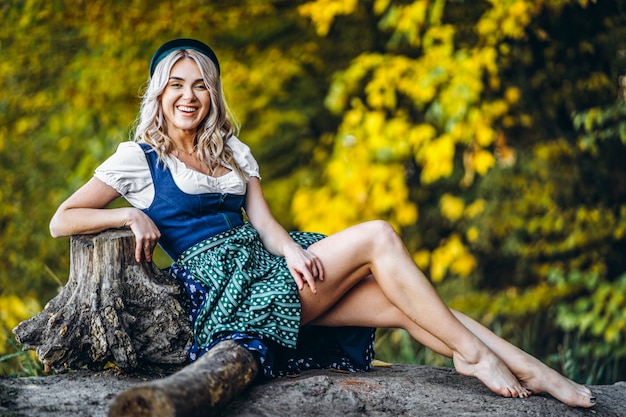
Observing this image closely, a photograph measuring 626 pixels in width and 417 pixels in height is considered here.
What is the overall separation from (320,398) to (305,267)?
18.7 inches

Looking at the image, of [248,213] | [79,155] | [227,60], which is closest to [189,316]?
[248,213]

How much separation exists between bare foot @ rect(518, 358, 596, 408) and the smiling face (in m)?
1.57

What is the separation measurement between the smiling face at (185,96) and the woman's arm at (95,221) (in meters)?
0.42

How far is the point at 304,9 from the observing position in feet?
16.2

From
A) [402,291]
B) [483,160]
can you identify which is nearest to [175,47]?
[402,291]

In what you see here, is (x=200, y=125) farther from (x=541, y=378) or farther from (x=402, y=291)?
(x=541, y=378)

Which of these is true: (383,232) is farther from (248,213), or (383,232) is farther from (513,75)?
(513,75)

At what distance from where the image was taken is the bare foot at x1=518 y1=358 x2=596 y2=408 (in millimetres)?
2807

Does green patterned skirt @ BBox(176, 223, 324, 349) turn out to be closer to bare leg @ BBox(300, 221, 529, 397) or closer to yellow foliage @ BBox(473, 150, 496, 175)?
bare leg @ BBox(300, 221, 529, 397)

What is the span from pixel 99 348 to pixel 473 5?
12.2 ft

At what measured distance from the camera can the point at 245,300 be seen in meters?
2.74

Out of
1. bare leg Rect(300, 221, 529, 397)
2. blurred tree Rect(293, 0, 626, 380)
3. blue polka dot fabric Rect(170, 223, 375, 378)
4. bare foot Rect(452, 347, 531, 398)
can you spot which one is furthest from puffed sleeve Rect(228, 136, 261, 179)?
blurred tree Rect(293, 0, 626, 380)

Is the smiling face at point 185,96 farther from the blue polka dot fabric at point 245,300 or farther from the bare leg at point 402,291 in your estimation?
the bare leg at point 402,291

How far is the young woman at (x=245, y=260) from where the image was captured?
271 cm
